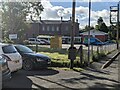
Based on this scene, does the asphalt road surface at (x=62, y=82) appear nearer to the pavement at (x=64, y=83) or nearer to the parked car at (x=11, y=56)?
the pavement at (x=64, y=83)

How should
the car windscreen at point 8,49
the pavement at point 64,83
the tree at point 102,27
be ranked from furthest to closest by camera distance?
1. the tree at point 102,27
2. the car windscreen at point 8,49
3. the pavement at point 64,83

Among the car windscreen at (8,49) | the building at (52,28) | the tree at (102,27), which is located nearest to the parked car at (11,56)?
the car windscreen at (8,49)

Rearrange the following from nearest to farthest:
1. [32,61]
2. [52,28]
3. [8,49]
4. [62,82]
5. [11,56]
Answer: [62,82]
[11,56]
[8,49]
[32,61]
[52,28]

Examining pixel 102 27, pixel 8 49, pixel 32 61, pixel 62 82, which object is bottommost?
pixel 102 27

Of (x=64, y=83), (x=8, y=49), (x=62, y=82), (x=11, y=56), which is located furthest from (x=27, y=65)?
(x=64, y=83)

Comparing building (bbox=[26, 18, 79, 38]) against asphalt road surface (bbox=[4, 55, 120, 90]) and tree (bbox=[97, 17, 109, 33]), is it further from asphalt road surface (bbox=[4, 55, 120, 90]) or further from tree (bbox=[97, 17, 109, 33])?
asphalt road surface (bbox=[4, 55, 120, 90])

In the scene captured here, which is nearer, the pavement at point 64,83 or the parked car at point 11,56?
the pavement at point 64,83

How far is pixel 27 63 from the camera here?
14.8 metres

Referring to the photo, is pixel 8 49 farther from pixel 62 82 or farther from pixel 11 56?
pixel 62 82

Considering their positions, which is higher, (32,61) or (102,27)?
(32,61)

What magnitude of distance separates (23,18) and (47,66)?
30818 mm

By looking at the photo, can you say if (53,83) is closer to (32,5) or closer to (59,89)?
(59,89)

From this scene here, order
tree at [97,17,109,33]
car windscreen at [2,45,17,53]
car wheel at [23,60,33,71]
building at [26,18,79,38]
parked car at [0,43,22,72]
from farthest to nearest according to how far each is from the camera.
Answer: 1. tree at [97,17,109,33]
2. building at [26,18,79,38]
3. car wheel at [23,60,33,71]
4. car windscreen at [2,45,17,53]
5. parked car at [0,43,22,72]

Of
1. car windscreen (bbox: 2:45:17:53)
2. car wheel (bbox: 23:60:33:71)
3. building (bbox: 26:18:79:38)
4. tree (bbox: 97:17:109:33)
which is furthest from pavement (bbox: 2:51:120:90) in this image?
tree (bbox: 97:17:109:33)
